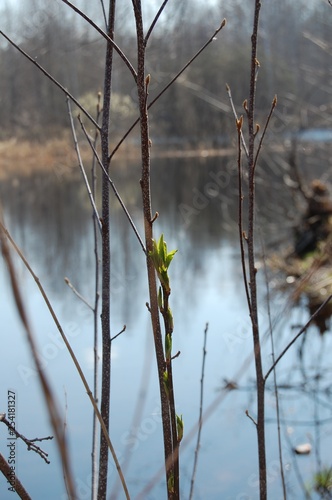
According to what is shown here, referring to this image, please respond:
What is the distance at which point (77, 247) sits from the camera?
5.85m

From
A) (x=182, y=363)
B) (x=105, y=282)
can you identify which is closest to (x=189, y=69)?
(x=182, y=363)

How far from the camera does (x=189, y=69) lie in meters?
7.70

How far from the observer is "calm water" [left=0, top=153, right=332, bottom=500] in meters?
2.20

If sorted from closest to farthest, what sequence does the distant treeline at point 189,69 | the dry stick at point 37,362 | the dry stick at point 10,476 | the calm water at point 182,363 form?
the dry stick at point 37,362, the dry stick at point 10,476, the calm water at point 182,363, the distant treeline at point 189,69

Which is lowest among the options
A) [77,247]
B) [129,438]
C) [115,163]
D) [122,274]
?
[129,438]

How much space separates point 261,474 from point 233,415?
6.39ft

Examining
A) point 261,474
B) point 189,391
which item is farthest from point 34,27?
point 261,474

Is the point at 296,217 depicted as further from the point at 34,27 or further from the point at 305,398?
the point at 34,27
